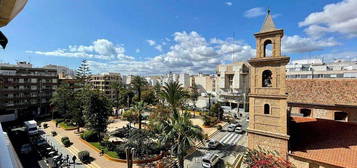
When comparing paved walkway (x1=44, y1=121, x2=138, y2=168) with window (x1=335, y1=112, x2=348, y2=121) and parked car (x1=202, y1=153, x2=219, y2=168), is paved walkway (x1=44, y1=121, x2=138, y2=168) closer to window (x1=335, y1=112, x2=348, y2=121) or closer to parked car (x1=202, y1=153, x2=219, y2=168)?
parked car (x1=202, y1=153, x2=219, y2=168)

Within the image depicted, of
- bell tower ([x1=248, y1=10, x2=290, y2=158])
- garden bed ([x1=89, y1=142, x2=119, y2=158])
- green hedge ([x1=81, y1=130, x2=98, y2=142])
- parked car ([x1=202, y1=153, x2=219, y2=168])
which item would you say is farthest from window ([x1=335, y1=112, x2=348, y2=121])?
green hedge ([x1=81, y1=130, x2=98, y2=142])

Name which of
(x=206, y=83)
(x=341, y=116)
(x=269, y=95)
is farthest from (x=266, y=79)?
(x=206, y=83)

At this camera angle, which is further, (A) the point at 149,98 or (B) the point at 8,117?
(A) the point at 149,98

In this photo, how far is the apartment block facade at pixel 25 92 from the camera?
35.3 m

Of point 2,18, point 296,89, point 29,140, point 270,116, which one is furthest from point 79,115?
point 296,89

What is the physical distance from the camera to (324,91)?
1619 cm

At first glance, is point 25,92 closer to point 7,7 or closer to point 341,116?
point 7,7

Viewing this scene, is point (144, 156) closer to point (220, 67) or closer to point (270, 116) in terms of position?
point (270, 116)

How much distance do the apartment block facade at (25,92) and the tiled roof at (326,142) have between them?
164 feet

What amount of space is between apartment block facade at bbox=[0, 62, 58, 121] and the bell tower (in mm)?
46533

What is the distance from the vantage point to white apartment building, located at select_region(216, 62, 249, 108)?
50.2m

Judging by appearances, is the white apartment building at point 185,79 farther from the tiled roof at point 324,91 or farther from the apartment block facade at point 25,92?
the tiled roof at point 324,91

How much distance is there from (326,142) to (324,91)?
6.68 metres

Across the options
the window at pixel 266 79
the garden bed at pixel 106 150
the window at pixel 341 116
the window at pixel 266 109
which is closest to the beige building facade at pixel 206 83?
the window at pixel 341 116
